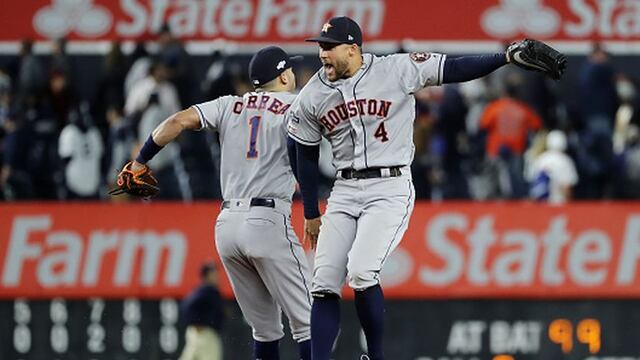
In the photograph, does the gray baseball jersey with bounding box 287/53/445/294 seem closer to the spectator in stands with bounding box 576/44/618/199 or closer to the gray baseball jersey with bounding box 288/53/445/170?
the gray baseball jersey with bounding box 288/53/445/170

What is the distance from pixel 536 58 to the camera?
9.70 m

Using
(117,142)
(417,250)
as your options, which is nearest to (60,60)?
(117,142)

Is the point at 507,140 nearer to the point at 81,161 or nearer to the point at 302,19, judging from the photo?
the point at 302,19

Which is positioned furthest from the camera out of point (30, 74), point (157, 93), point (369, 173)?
point (30, 74)

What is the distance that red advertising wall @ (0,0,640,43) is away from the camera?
15086 mm

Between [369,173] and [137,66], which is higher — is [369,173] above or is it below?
below

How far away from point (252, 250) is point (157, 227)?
523 centimetres

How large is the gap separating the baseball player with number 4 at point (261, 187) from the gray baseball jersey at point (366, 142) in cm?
60

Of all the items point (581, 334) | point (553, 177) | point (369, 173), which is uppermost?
point (369, 173)

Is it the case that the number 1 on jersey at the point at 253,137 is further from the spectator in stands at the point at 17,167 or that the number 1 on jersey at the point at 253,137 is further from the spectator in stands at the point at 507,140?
the spectator in stands at the point at 507,140

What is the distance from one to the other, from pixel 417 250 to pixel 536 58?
6058 mm

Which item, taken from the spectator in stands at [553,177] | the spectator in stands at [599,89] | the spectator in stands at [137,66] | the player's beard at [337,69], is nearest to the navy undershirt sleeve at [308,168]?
the player's beard at [337,69]

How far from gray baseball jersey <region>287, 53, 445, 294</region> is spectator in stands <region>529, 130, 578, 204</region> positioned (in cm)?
655

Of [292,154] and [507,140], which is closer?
[292,154]
